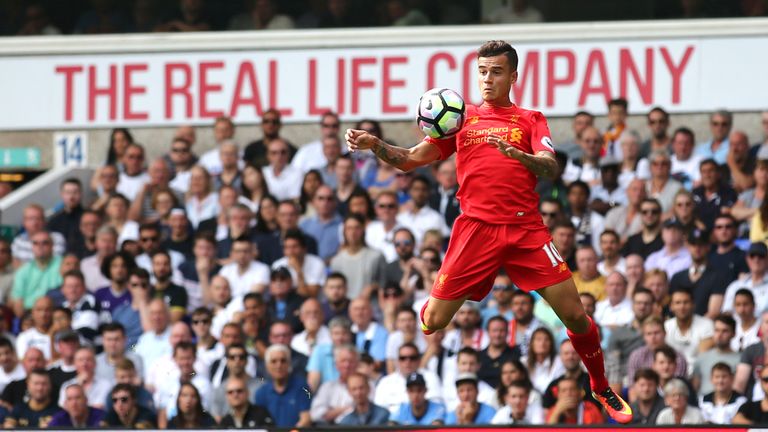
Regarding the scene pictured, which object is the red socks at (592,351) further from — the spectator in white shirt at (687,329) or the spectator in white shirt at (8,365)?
the spectator in white shirt at (8,365)

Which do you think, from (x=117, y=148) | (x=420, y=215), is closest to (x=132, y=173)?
(x=117, y=148)

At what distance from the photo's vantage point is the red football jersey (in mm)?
10711

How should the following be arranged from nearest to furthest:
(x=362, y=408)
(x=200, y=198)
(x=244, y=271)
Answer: (x=362, y=408) < (x=244, y=271) < (x=200, y=198)

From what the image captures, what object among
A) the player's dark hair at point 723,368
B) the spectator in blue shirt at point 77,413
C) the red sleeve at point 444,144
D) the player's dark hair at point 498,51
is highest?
the player's dark hair at point 498,51

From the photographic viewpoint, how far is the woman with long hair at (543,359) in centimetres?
1445

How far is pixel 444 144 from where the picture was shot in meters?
10.9

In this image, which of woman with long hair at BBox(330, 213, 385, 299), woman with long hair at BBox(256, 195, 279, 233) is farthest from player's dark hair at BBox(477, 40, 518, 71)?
woman with long hair at BBox(256, 195, 279, 233)

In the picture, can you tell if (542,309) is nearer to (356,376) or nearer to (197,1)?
(356,376)

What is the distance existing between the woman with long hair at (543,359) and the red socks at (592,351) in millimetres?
3040

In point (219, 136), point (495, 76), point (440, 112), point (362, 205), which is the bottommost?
point (362, 205)

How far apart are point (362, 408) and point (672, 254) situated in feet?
9.95

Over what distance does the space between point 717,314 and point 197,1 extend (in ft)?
25.3

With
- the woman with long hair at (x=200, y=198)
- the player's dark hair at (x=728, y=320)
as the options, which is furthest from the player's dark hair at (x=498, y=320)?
the woman with long hair at (x=200, y=198)

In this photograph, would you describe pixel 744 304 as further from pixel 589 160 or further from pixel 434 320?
pixel 434 320
